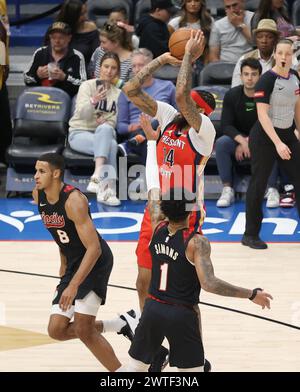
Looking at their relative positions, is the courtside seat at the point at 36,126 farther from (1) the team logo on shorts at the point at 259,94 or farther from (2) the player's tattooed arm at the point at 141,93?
(2) the player's tattooed arm at the point at 141,93

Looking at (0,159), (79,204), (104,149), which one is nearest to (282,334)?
(79,204)

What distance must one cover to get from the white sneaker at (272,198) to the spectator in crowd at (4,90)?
3.27 metres

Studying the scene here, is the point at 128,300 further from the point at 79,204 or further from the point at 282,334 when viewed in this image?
the point at 79,204

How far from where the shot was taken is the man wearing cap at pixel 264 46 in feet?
37.2

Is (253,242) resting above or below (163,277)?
below

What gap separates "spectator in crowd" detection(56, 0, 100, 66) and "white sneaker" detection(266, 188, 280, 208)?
2.94 m

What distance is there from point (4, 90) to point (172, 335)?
730 cm

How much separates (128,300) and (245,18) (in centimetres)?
566

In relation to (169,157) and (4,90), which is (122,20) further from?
(169,157)

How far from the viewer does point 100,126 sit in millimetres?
11367

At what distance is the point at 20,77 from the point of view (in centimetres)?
1386

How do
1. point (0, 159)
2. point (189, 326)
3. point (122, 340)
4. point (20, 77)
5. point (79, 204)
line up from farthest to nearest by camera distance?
point (20, 77) < point (0, 159) < point (122, 340) < point (79, 204) < point (189, 326)

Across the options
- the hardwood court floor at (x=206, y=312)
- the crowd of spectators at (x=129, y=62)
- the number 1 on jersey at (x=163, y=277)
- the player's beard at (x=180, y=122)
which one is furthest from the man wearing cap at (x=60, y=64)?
the number 1 on jersey at (x=163, y=277)

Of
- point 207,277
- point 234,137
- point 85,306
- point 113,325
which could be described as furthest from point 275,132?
point 207,277
